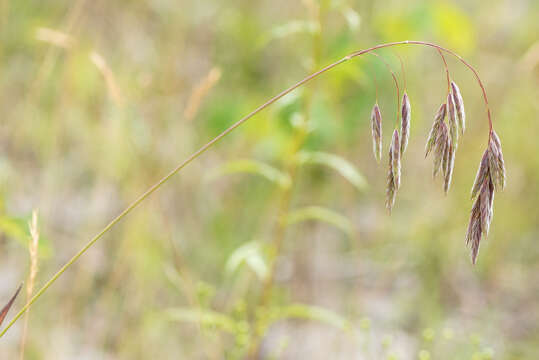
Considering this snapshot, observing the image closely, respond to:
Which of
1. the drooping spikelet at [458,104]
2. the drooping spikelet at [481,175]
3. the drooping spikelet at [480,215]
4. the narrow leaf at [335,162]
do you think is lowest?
the drooping spikelet at [480,215]

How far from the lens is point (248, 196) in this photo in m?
→ 2.69

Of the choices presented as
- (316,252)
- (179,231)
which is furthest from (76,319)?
(316,252)

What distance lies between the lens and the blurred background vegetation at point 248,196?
2.14 m

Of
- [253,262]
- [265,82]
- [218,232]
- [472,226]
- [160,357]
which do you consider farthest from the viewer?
[265,82]

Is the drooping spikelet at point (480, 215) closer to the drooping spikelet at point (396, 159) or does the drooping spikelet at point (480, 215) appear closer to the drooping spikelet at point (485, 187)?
the drooping spikelet at point (485, 187)

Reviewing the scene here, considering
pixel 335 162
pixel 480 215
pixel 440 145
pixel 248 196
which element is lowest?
pixel 480 215

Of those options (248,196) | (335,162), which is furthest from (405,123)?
(248,196)

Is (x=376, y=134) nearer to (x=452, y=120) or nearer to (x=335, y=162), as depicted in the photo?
(x=452, y=120)

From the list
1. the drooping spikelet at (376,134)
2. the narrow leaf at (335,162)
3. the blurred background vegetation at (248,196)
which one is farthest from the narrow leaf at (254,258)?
the drooping spikelet at (376,134)

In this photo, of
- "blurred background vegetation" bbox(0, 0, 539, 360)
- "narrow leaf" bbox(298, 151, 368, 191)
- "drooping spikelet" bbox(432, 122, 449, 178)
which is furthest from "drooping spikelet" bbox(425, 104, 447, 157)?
"blurred background vegetation" bbox(0, 0, 539, 360)

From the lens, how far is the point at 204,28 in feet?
10.7

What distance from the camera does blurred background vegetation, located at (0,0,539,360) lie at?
7.04ft

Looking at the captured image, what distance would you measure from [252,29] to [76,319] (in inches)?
60.1

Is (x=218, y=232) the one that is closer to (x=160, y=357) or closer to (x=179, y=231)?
(x=179, y=231)
